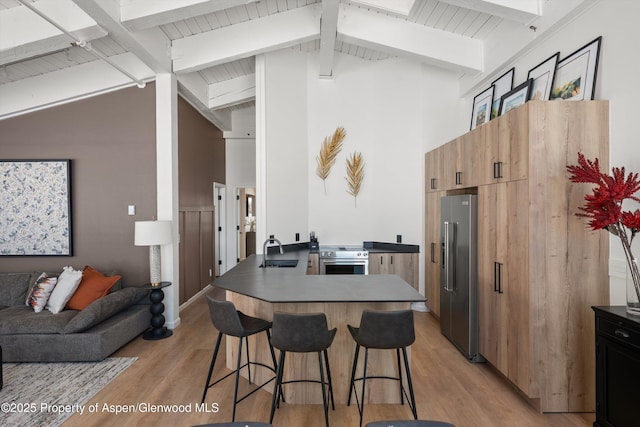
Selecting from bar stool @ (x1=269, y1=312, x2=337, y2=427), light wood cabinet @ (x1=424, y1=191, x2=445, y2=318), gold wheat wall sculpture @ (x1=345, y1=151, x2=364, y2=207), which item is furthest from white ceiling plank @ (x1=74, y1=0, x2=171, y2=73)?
light wood cabinet @ (x1=424, y1=191, x2=445, y2=318)

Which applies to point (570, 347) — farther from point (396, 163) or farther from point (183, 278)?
point (183, 278)

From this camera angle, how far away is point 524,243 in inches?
110

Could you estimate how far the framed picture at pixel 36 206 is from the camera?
448cm

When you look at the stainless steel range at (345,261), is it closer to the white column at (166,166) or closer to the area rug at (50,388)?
the white column at (166,166)

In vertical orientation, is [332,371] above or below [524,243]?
below

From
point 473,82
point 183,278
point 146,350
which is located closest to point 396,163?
point 473,82

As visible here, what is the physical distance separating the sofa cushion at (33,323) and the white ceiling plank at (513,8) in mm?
4972

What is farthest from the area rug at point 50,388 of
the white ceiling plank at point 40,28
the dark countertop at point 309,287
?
the white ceiling plank at point 40,28

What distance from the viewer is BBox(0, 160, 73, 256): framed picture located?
14.7 ft

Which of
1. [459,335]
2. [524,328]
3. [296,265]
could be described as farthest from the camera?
[296,265]

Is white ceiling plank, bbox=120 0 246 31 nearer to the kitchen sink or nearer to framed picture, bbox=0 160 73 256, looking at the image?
framed picture, bbox=0 160 73 256

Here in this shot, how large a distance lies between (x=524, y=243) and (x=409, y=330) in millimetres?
1165

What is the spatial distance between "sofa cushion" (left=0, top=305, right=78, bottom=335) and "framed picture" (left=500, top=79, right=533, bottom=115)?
4.96 metres

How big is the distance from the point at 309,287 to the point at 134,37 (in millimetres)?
3044
